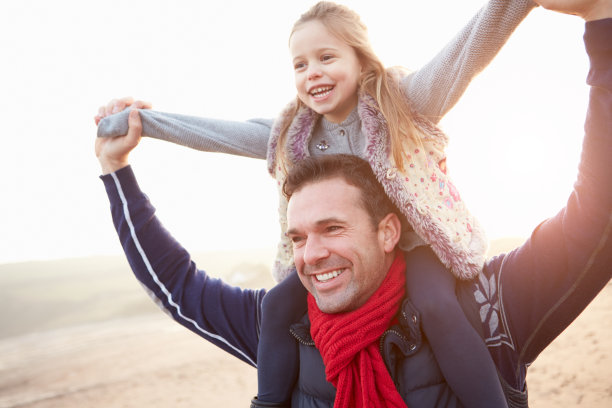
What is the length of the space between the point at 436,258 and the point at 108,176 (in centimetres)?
182

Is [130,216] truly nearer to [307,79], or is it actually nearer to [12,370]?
[307,79]

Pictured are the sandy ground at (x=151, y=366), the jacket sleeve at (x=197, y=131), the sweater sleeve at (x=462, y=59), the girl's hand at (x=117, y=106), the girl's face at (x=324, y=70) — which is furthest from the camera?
the sandy ground at (x=151, y=366)

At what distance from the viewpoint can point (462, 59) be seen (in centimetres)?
185

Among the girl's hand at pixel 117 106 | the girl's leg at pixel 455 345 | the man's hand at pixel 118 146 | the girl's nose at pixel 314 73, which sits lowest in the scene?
the girl's leg at pixel 455 345

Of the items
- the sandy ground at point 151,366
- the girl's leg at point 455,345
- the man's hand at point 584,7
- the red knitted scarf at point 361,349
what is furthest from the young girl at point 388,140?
the sandy ground at point 151,366

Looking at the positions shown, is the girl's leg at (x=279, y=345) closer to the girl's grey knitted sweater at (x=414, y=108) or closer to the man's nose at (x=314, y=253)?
the man's nose at (x=314, y=253)

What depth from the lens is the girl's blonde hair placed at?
2088mm

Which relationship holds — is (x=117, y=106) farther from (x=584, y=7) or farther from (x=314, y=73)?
(x=584, y=7)

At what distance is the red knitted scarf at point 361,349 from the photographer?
190 centimetres

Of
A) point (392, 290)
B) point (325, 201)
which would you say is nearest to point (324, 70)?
point (325, 201)

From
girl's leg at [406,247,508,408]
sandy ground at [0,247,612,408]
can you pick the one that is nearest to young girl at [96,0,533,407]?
girl's leg at [406,247,508,408]

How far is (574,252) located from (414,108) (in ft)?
2.98

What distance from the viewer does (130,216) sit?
2.63m

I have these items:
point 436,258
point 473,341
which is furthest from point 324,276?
point 473,341
